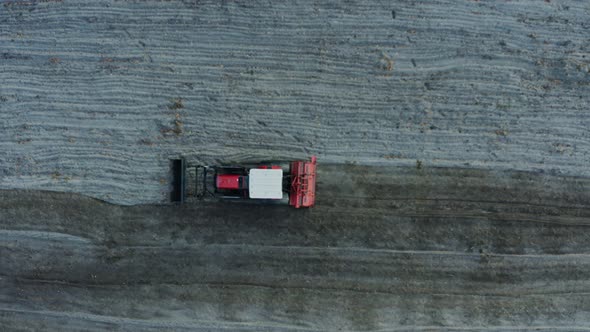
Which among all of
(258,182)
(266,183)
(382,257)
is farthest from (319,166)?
(382,257)

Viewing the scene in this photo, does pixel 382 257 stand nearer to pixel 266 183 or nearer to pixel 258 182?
pixel 266 183

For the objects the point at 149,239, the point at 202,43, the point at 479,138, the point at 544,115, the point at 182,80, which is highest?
the point at 202,43

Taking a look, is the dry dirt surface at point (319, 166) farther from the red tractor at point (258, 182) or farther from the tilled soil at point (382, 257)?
the red tractor at point (258, 182)

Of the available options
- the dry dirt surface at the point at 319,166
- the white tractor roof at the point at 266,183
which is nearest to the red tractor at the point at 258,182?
the white tractor roof at the point at 266,183

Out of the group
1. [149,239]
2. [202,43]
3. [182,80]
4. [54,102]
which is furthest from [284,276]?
[54,102]

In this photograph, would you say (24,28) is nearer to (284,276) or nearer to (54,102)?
(54,102)

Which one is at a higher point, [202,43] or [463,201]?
[202,43]
